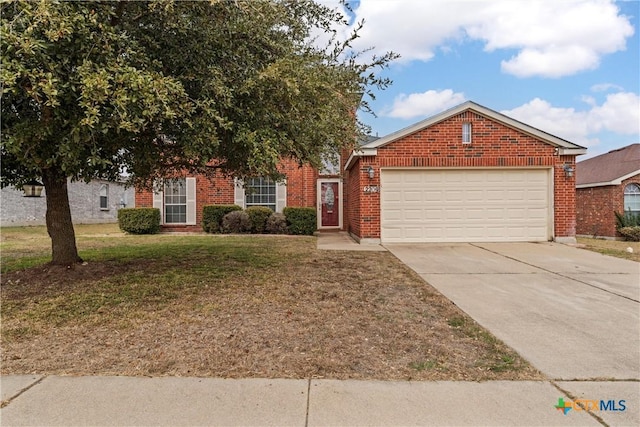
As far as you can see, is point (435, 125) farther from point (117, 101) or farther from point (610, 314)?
point (117, 101)

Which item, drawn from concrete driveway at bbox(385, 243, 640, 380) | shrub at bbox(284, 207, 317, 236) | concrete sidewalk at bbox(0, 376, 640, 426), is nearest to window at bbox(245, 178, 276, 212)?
shrub at bbox(284, 207, 317, 236)

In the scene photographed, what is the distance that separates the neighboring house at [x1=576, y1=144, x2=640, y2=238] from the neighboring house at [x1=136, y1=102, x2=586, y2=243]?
365 inches

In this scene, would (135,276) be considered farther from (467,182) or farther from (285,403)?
(467,182)

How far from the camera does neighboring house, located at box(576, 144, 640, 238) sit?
1725 centimetres

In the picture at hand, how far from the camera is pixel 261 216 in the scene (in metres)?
13.4

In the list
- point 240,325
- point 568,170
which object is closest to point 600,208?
point 568,170

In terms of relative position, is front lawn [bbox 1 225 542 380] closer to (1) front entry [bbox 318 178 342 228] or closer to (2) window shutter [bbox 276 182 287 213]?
(2) window shutter [bbox 276 182 287 213]

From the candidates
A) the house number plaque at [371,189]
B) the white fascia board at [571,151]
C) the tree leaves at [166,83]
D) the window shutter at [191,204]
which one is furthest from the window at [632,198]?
the window shutter at [191,204]

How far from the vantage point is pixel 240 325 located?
3912 mm

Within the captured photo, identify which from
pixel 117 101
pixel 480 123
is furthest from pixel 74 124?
pixel 480 123

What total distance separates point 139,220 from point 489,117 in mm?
11867

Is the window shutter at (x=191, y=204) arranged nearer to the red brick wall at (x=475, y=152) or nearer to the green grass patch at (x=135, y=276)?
the green grass patch at (x=135, y=276)

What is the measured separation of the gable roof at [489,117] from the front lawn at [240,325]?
4.76 meters

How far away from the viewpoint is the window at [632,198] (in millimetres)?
17375
